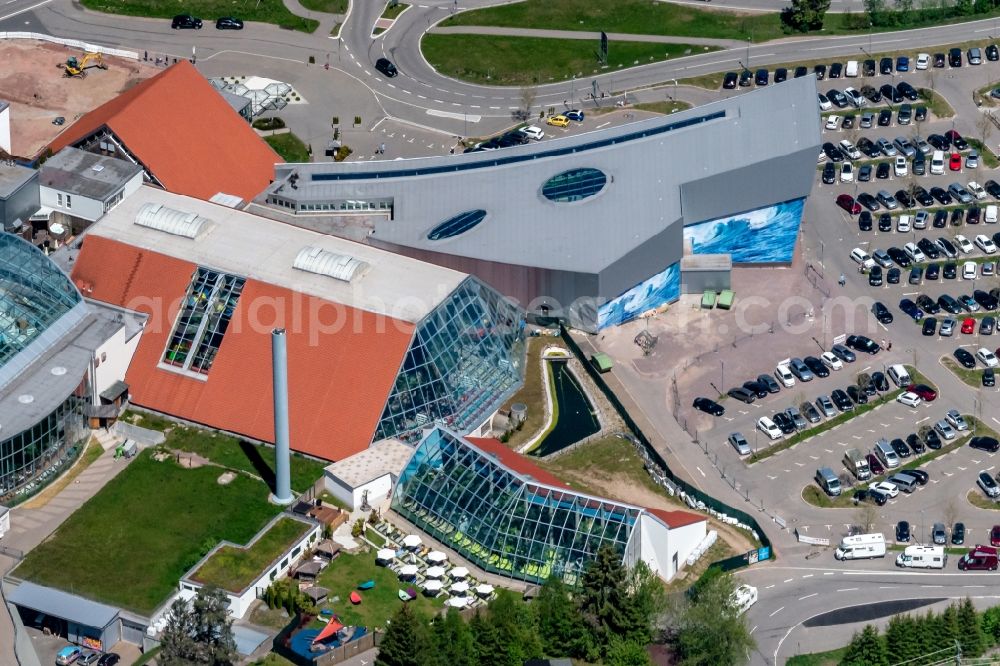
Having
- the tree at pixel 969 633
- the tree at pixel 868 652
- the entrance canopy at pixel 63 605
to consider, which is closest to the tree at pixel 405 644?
the entrance canopy at pixel 63 605

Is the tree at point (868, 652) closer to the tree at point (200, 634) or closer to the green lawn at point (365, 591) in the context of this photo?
the green lawn at point (365, 591)

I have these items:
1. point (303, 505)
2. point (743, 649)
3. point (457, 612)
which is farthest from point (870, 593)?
point (303, 505)

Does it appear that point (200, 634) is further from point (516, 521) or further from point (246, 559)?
point (516, 521)

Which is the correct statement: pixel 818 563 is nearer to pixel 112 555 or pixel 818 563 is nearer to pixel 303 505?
pixel 303 505

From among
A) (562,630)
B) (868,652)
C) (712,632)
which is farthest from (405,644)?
(868,652)

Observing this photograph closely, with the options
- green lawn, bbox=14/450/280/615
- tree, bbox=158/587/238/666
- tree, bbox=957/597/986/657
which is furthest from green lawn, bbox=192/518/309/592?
tree, bbox=957/597/986/657

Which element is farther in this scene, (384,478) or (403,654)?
(384,478)
